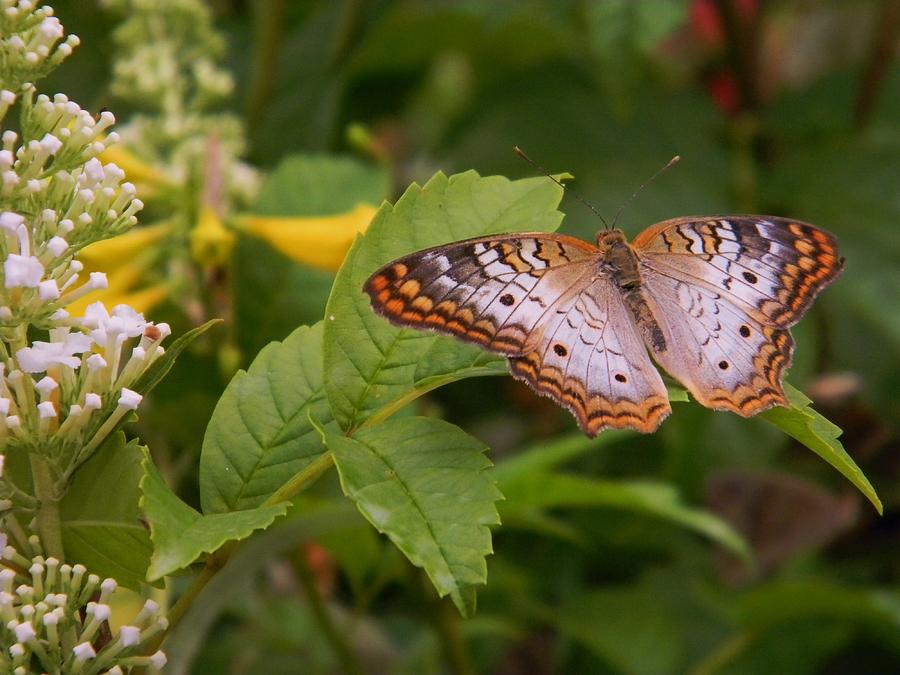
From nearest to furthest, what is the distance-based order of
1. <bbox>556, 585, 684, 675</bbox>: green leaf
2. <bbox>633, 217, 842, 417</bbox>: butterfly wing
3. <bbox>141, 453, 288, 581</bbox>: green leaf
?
<bbox>141, 453, 288, 581</bbox>: green leaf < <bbox>633, 217, 842, 417</bbox>: butterfly wing < <bbox>556, 585, 684, 675</bbox>: green leaf

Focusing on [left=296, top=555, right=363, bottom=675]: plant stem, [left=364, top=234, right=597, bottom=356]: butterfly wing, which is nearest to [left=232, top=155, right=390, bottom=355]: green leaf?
[left=296, top=555, right=363, bottom=675]: plant stem

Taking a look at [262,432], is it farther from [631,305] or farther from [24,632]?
[631,305]

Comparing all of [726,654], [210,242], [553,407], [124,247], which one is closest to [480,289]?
[210,242]

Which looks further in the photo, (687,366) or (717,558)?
(717,558)

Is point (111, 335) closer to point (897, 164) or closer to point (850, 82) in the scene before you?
point (897, 164)

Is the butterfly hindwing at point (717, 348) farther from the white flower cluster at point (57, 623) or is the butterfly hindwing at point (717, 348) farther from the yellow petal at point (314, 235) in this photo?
the white flower cluster at point (57, 623)

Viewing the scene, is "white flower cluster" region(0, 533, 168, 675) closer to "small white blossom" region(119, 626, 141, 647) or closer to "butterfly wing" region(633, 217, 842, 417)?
"small white blossom" region(119, 626, 141, 647)

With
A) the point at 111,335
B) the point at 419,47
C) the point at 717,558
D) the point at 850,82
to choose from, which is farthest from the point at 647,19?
the point at 111,335
